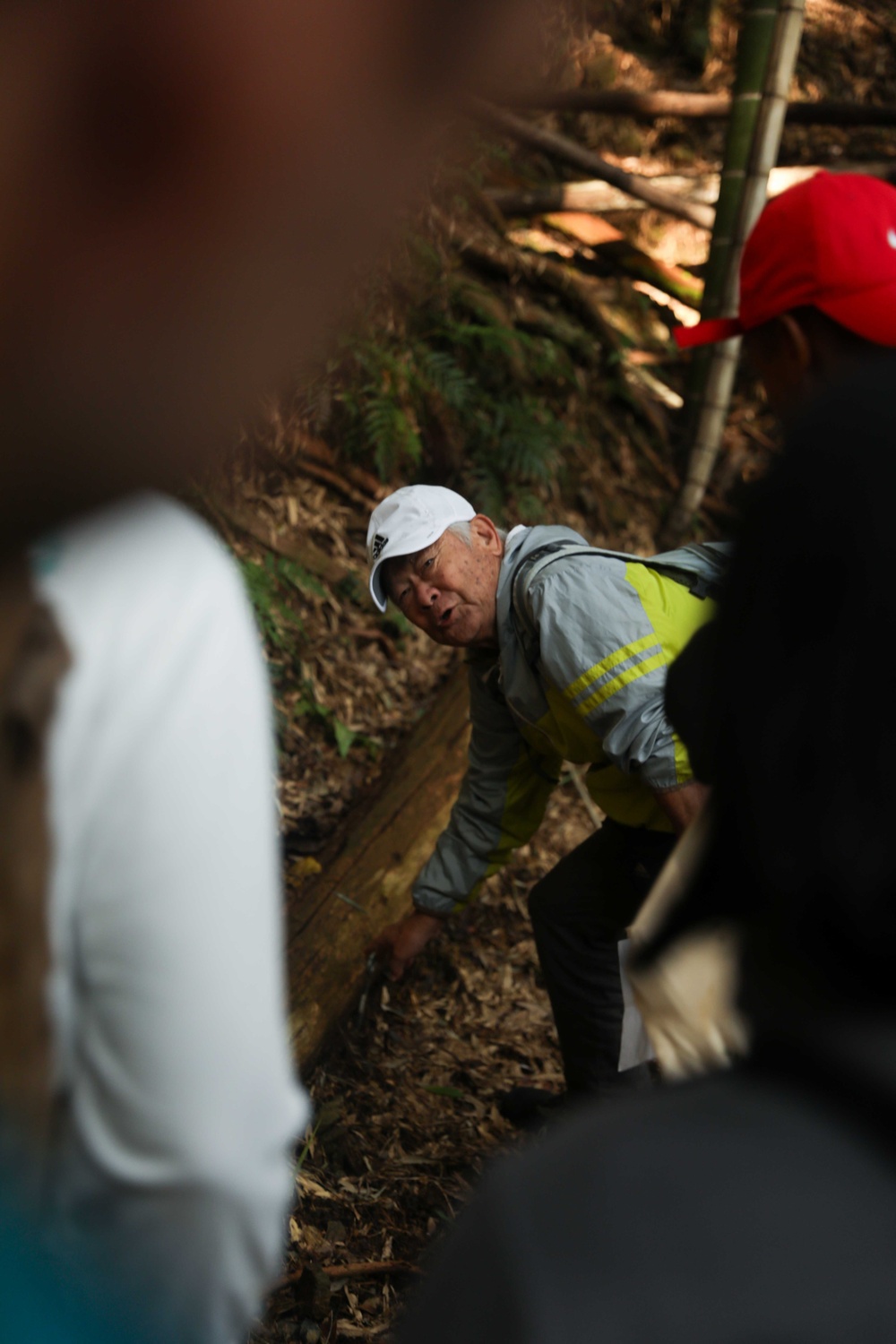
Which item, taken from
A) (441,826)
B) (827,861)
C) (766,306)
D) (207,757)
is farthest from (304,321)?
(441,826)

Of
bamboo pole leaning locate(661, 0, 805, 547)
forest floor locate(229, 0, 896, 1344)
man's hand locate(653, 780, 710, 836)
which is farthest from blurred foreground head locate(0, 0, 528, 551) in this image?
bamboo pole leaning locate(661, 0, 805, 547)

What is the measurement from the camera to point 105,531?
2.64 feet

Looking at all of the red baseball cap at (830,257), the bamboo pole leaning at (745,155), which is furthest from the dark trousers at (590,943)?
the bamboo pole leaning at (745,155)

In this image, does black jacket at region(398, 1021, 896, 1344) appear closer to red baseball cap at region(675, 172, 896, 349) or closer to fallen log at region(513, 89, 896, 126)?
red baseball cap at region(675, 172, 896, 349)

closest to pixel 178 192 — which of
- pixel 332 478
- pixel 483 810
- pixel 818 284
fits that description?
pixel 818 284

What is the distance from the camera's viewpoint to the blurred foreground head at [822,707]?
0.79 m

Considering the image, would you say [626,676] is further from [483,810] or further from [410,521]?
[483,810]

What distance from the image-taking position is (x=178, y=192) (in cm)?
69

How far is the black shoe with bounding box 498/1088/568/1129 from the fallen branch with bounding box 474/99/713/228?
5.71m

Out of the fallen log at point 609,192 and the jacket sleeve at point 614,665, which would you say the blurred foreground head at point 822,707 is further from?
the fallen log at point 609,192

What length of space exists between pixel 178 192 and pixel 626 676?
81.1 inches

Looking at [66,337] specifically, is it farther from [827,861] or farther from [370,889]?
[370,889]

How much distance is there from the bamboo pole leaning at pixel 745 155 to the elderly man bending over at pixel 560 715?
11.8 feet

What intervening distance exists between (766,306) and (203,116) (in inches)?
76.4
